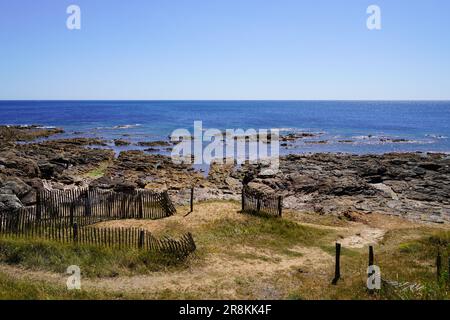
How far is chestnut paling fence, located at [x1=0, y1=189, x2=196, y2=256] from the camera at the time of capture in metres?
18.0

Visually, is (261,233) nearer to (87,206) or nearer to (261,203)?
(261,203)

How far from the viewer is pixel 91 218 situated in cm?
2303

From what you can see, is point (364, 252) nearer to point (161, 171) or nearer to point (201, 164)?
point (161, 171)

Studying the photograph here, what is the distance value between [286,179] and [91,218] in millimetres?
22150

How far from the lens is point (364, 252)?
21047 millimetres

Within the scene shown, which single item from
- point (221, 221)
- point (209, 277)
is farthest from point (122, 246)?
point (221, 221)

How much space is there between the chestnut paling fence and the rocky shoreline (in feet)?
9.75

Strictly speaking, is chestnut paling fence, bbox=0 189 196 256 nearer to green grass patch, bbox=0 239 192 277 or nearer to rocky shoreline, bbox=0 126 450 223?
green grass patch, bbox=0 239 192 277

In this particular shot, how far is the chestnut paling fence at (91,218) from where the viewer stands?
18.0 metres

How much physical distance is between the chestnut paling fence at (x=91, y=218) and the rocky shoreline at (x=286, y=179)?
2972 millimetres

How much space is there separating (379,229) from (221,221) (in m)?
10.5

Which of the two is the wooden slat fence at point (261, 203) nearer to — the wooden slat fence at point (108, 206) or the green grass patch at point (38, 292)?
the wooden slat fence at point (108, 206)

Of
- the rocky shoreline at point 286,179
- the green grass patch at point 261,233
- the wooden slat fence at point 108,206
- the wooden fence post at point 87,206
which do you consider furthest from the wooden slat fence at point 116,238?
the rocky shoreline at point 286,179

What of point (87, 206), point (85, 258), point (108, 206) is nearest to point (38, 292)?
point (85, 258)
